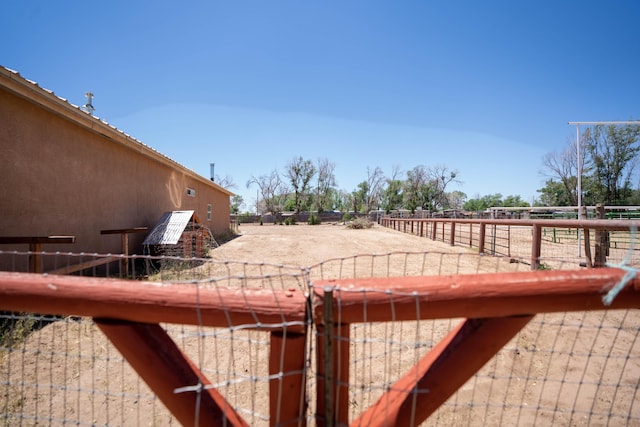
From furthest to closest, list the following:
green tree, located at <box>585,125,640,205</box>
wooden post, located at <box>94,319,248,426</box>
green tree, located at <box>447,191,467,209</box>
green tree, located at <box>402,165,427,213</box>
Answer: green tree, located at <box>447,191,467,209</box> → green tree, located at <box>402,165,427,213</box> → green tree, located at <box>585,125,640,205</box> → wooden post, located at <box>94,319,248,426</box>

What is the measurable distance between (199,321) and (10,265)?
5.87 metres

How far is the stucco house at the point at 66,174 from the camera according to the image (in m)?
4.59

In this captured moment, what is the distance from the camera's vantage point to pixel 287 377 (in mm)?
922

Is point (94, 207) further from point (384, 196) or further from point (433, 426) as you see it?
point (384, 196)

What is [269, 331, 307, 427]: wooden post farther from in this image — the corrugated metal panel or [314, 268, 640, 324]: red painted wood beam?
the corrugated metal panel

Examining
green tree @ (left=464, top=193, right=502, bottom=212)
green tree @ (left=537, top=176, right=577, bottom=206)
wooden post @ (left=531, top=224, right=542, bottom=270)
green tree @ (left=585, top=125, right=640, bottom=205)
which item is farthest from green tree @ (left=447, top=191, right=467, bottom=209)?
wooden post @ (left=531, top=224, right=542, bottom=270)

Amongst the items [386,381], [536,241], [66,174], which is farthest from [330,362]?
[66,174]

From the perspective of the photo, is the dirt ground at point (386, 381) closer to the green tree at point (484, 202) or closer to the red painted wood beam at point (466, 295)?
the red painted wood beam at point (466, 295)

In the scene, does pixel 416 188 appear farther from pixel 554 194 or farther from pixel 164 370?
pixel 164 370

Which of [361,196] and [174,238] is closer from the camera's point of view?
[174,238]

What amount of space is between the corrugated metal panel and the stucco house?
2.05 feet

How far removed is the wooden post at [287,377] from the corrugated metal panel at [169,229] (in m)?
7.68

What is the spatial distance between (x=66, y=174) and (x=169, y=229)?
116 inches

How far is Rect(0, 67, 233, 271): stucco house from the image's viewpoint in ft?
15.0
